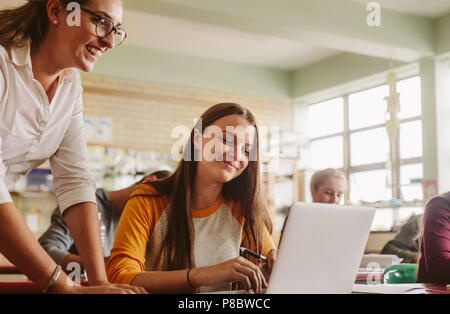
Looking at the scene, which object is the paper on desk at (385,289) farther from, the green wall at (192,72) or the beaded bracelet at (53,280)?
the green wall at (192,72)

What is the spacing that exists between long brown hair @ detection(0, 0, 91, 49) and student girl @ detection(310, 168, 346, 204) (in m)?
2.90

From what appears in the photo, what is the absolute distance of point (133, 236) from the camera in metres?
1.71

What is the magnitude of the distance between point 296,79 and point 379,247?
347 cm

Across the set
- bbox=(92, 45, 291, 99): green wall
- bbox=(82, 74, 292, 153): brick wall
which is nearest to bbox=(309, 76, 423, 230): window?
bbox=(92, 45, 291, 99): green wall

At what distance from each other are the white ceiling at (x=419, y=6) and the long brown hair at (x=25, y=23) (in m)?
5.13

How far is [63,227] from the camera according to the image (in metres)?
2.88

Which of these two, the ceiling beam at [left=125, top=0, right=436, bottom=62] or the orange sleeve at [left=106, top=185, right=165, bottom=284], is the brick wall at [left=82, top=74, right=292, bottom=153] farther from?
the orange sleeve at [left=106, top=185, right=165, bottom=284]

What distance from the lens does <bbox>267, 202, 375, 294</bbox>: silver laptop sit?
1.14 metres

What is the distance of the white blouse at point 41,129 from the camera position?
49.7 inches

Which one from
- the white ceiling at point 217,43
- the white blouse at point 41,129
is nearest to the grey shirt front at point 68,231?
the white blouse at point 41,129

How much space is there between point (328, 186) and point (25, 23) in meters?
2.96

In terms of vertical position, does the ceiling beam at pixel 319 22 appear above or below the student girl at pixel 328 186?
above
